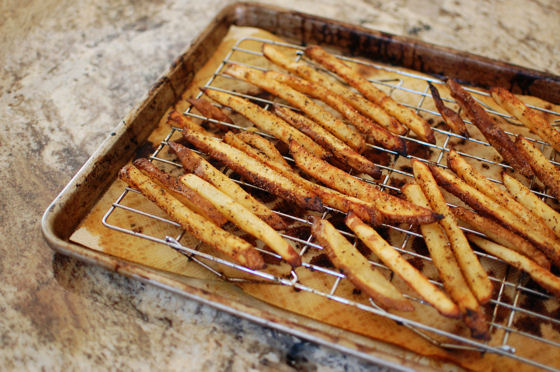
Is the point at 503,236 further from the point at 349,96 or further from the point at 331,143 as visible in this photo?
the point at 349,96

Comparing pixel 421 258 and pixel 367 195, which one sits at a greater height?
pixel 367 195

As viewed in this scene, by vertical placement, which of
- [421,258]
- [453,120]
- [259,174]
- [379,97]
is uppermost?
[379,97]

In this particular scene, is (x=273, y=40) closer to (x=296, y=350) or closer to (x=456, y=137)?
(x=456, y=137)

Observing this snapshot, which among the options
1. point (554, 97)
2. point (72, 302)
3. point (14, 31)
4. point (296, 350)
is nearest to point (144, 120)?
point (72, 302)

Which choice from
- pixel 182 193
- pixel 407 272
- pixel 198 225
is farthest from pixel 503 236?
pixel 182 193

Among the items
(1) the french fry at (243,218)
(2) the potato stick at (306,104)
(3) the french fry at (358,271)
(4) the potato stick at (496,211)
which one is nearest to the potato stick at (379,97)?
(2) the potato stick at (306,104)

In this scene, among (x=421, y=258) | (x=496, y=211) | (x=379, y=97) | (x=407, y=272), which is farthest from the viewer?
(x=379, y=97)
